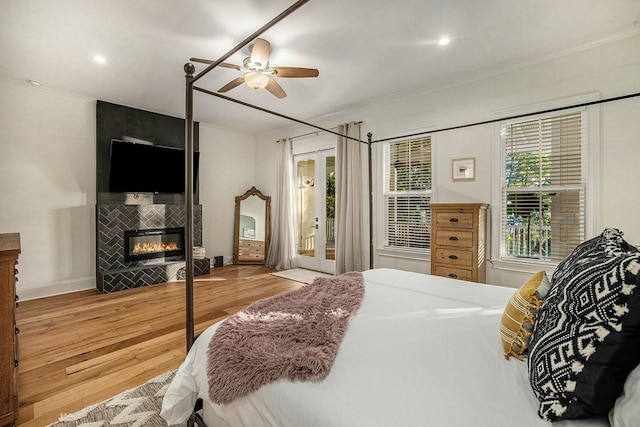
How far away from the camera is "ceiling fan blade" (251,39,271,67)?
2414 millimetres

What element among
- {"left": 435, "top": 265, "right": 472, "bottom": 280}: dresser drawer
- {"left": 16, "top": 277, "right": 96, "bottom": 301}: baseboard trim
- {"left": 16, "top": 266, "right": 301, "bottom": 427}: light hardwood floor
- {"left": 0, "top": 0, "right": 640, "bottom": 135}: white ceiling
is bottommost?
{"left": 16, "top": 266, "right": 301, "bottom": 427}: light hardwood floor

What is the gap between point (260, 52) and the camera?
8.16ft

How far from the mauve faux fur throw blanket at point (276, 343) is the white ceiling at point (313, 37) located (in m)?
2.14

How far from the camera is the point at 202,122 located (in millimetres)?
5363

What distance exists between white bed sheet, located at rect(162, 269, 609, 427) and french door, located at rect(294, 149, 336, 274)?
3419 mm

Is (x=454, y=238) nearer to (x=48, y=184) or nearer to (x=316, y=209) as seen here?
(x=316, y=209)

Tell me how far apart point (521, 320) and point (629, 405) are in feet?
1.52

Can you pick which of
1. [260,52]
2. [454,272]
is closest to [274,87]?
[260,52]

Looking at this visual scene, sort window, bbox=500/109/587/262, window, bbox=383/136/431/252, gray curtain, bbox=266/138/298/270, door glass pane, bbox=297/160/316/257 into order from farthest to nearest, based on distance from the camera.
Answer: gray curtain, bbox=266/138/298/270 < door glass pane, bbox=297/160/316/257 < window, bbox=383/136/431/252 < window, bbox=500/109/587/262

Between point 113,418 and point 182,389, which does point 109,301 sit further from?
point 182,389

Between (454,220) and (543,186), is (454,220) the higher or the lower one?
the lower one

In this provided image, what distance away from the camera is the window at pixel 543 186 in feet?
9.41

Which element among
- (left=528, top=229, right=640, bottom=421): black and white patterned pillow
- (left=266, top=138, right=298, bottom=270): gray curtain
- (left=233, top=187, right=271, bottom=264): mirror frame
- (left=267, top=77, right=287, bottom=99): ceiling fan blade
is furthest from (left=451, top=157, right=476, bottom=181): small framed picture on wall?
(left=233, top=187, right=271, bottom=264): mirror frame

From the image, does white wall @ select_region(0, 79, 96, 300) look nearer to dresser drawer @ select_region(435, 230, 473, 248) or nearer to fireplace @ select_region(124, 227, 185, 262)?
fireplace @ select_region(124, 227, 185, 262)
